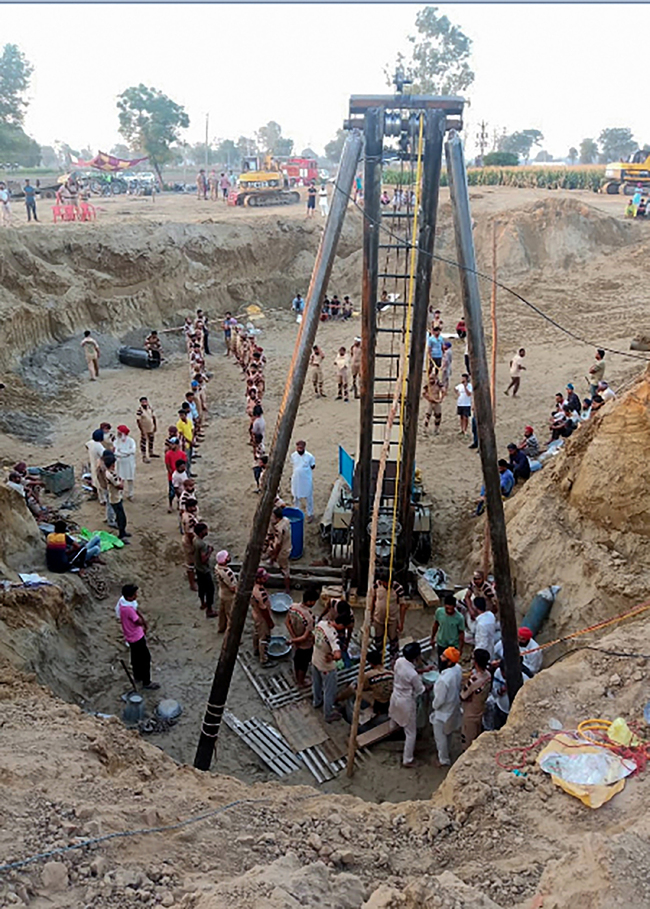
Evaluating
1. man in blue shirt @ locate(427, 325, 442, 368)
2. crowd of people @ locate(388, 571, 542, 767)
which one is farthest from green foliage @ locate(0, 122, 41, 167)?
crowd of people @ locate(388, 571, 542, 767)

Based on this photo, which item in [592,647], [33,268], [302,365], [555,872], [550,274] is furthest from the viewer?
[550,274]

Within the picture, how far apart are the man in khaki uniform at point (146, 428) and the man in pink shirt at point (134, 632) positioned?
671 cm

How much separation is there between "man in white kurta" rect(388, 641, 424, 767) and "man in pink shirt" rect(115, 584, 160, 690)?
10.2 feet

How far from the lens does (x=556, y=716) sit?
6105 millimetres

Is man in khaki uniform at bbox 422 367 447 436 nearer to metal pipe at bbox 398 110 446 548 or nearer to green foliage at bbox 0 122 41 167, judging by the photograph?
metal pipe at bbox 398 110 446 548

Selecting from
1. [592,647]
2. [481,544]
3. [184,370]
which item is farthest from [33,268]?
[592,647]

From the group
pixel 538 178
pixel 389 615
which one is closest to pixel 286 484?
pixel 389 615

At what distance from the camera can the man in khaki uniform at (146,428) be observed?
14.5 m

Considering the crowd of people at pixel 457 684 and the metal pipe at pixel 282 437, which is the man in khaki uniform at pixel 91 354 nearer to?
the metal pipe at pixel 282 437

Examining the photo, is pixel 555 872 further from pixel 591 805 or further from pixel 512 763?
pixel 512 763

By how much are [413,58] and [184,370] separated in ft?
164

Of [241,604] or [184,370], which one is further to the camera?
[184,370]

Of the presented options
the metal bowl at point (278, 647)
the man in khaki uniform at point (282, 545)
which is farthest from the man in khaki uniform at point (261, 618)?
the man in khaki uniform at point (282, 545)

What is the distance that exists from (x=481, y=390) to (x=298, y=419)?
35.4 feet
